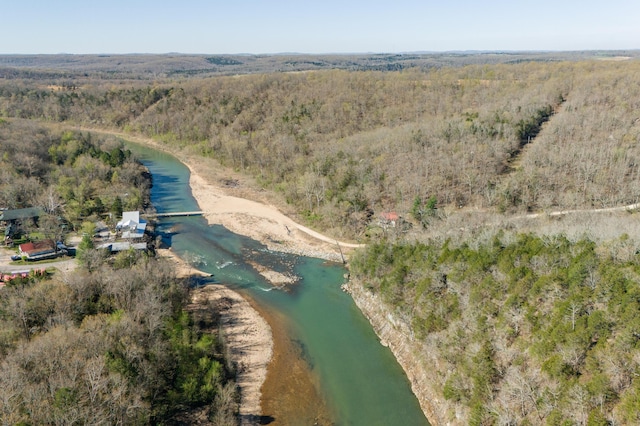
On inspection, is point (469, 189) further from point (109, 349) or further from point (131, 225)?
point (109, 349)

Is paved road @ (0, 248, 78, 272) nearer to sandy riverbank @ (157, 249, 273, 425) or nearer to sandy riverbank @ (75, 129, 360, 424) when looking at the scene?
Answer: sandy riverbank @ (75, 129, 360, 424)

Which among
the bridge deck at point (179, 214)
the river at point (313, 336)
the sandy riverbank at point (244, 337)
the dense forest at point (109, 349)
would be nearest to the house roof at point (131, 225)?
the river at point (313, 336)

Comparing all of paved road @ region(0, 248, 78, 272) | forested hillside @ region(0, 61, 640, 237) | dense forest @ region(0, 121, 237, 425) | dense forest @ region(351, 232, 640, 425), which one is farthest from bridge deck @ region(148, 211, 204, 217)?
dense forest @ region(351, 232, 640, 425)

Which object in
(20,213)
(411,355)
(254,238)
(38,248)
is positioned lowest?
(411,355)

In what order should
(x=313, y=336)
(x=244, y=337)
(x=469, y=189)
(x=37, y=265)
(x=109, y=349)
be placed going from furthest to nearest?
(x=469, y=189)
(x=37, y=265)
(x=313, y=336)
(x=244, y=337)
(x=109, y=349)

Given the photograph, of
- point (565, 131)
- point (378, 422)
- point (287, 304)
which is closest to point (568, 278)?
point (378, 422)

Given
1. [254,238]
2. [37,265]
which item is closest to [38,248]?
[37,265]

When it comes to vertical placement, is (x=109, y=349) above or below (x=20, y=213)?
below
